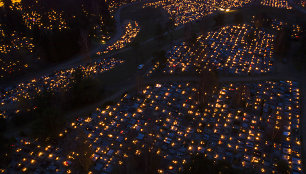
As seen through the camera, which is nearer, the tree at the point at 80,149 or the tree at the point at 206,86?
the tree at the point at 80,149

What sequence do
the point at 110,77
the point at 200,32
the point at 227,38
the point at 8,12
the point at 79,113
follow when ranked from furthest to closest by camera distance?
the point at 200,32, the point at 227,38, the point at 8,12, the point at 110,77, the point at 79,113

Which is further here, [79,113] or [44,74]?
[44,74]

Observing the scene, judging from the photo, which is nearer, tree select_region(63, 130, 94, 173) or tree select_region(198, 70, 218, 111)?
tree select_region(63, 130, 94, 173)

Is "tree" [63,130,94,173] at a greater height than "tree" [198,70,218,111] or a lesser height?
greater

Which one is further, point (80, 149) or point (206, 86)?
point (206, 86)

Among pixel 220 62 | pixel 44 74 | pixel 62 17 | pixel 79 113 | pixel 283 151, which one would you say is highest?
pixel 62 17

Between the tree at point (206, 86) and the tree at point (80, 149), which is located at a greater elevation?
the tree at point (80, 149)

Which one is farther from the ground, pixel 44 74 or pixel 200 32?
pixel 44 74

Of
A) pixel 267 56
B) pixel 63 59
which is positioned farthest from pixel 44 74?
pixel 267 56

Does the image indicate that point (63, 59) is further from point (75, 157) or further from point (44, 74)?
point (75, 157)

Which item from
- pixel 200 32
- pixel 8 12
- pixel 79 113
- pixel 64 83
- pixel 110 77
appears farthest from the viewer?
pixel 200 32

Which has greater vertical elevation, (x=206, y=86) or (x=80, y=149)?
(x=80, y=149)
